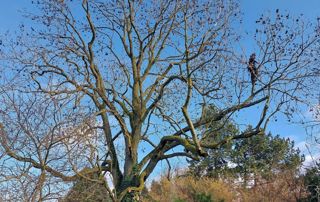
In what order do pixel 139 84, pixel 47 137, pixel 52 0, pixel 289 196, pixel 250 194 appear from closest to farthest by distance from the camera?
pixel 47 137
pixel 52 0
pixel 139 84
pixel 289 196
pixel 250 194

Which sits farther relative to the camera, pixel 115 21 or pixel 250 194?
pixel 250 194

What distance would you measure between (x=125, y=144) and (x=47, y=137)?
8136 mm

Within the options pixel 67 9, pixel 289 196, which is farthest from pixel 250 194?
pixel 67 9

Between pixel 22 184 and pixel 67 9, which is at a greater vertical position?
pixel 67 9


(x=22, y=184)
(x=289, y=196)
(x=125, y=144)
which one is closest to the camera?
(x=22, y=184)

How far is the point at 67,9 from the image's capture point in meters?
14.2

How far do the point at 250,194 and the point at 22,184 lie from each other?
1708 centimetres

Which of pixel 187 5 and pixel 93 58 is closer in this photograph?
pixel 187 5

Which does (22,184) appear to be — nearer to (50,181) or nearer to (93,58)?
(50,181)

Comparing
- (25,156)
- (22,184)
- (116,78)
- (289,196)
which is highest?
(116,78)

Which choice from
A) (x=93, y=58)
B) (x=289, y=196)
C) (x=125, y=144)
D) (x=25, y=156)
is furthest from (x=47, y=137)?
(x=289, y=196)

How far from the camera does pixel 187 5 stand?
13.6 metres

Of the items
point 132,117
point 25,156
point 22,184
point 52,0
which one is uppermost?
point 52,0

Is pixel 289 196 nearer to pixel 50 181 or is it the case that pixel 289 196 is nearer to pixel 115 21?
pixel 115 21
